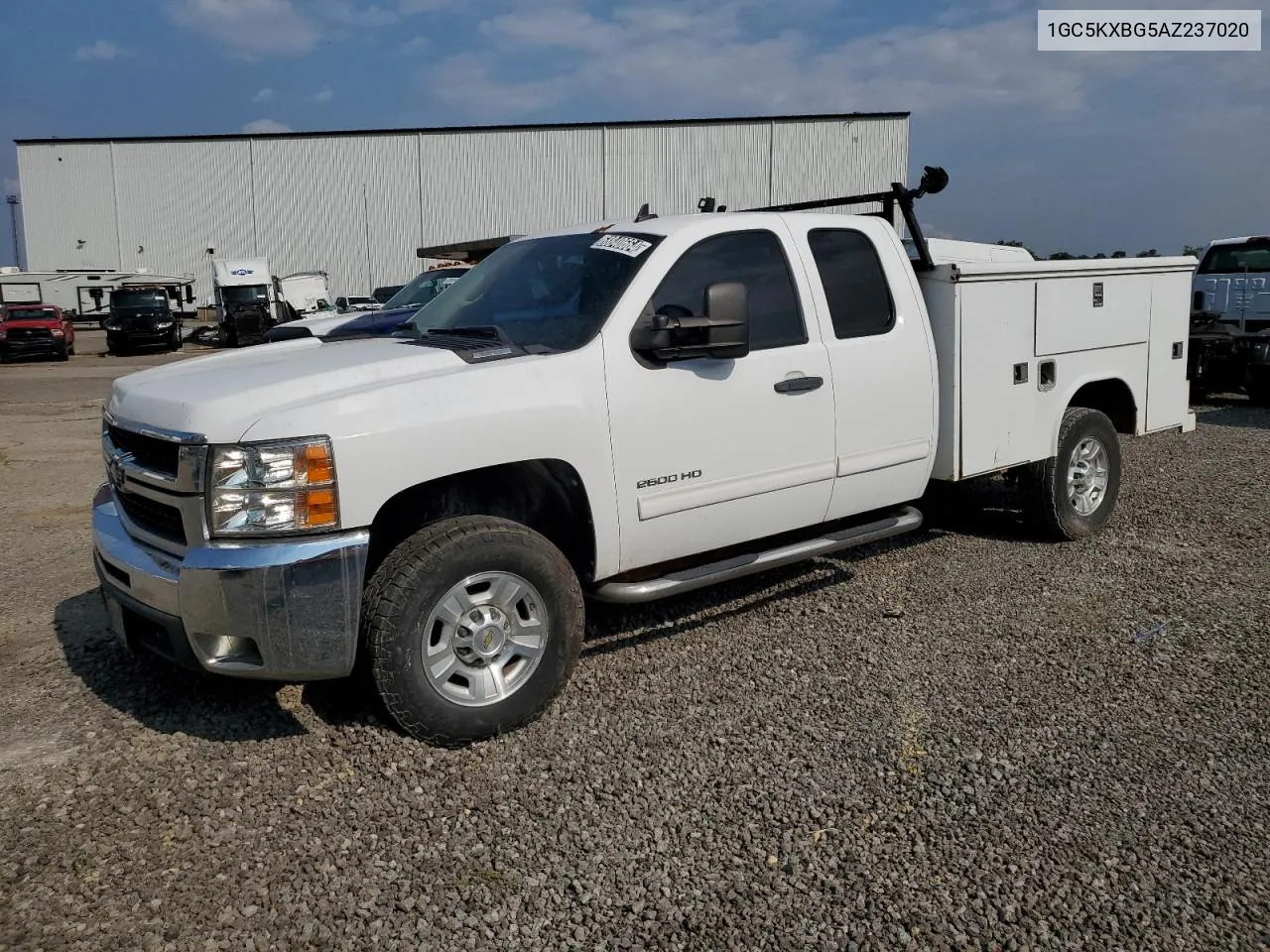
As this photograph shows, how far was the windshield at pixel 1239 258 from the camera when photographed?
13734 millimetres

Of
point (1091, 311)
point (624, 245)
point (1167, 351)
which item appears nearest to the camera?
point (624, 245)

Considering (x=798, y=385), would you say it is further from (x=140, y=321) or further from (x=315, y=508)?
(x=140, y=321)

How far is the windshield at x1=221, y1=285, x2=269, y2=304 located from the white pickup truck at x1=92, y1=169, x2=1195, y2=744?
32852 mm

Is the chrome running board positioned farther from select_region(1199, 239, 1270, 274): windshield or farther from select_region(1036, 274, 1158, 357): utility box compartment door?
select_region(1199, 239, 1270, 274): windshield

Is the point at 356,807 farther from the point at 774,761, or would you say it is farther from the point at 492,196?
the point at 492,196

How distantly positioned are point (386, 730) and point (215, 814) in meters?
0.72

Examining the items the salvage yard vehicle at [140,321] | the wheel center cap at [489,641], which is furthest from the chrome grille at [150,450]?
the salvage yard vehicle at [140,321]

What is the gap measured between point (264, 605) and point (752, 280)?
253cm

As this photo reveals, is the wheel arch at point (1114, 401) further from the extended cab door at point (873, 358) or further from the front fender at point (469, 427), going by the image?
the front fender at point (469, 427)

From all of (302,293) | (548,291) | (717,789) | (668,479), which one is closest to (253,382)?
(548,291)

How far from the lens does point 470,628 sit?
3.78m

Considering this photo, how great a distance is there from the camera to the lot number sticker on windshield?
4465mm

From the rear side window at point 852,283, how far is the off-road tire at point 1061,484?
5.68 ft

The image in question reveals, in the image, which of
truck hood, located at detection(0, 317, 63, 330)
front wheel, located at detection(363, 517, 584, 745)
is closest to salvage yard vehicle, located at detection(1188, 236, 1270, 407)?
front wheel, located at detection(363, 517, 584, 745)
